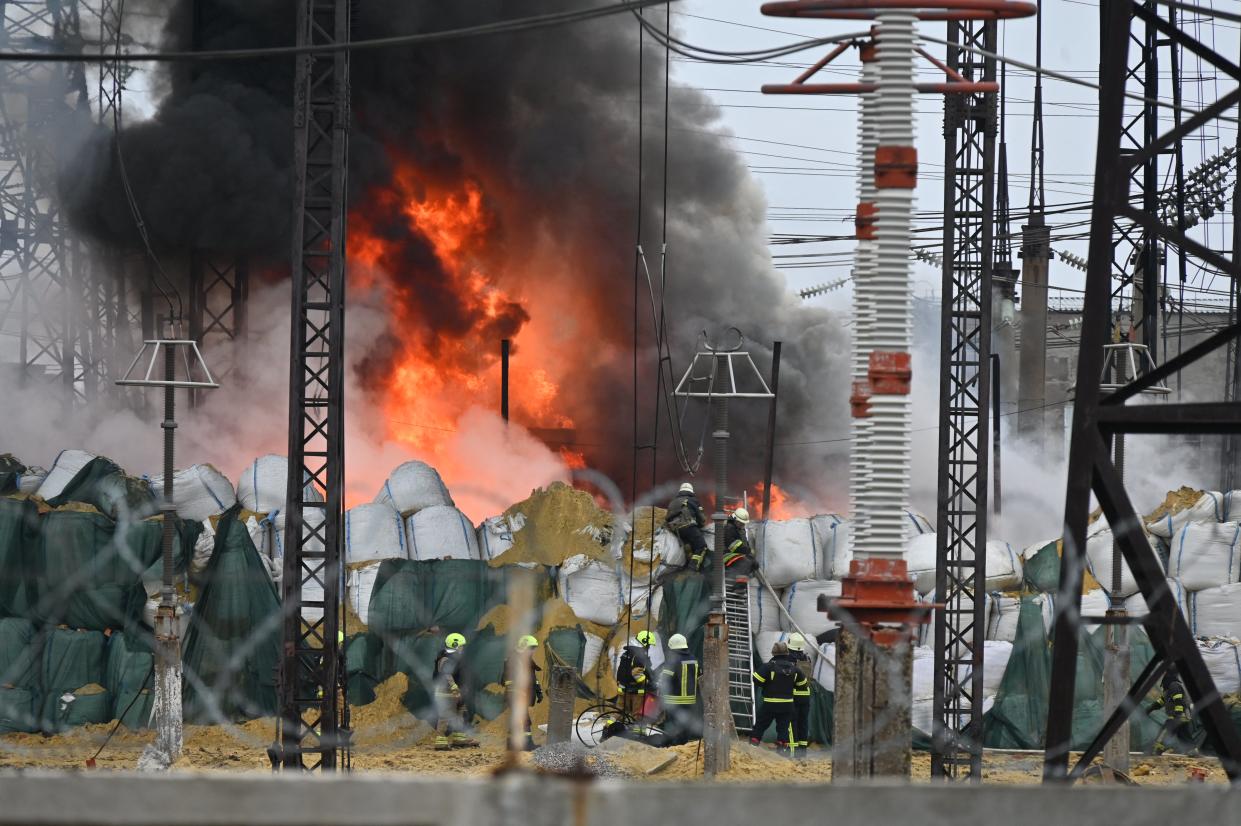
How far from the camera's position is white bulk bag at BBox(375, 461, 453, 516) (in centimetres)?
2473

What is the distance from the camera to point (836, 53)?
340 inches

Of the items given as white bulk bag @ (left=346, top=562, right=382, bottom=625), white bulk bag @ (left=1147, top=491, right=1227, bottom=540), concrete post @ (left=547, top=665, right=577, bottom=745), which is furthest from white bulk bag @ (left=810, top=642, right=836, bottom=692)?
white bulk bag @ (left=346, top=562, right=382, bottom=625)

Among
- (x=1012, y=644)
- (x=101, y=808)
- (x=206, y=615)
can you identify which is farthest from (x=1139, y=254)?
(x=101, y=808)

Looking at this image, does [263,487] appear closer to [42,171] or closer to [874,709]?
[42,171]

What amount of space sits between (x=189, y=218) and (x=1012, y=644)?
21.2m

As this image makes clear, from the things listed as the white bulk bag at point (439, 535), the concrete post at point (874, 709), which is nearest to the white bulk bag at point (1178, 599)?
the white bulk bag at point (439, 535)

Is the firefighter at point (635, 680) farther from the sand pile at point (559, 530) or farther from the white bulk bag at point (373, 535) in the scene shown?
the white bulk bag at point (373, 535)

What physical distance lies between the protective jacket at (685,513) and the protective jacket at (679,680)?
11.2 ft

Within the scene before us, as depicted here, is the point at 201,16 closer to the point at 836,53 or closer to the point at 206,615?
the point at 206,615

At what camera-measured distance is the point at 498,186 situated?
39.2 metres

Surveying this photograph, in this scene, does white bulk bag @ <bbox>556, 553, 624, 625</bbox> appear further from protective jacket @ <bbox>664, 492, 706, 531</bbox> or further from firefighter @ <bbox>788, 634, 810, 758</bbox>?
firefighter @ <bbox>788, 634, 810, 758</bbox>

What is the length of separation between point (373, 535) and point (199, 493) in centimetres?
276

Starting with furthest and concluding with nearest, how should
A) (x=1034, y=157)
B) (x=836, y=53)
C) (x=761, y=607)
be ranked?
1. (x=1034, y=157)
2. (x=761, y=607)
3. (x=836, y=53)

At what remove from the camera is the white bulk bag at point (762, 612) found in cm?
2206
